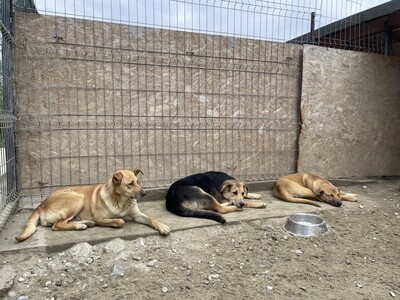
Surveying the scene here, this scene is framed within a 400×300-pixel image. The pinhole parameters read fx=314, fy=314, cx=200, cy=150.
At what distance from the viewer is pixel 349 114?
22.5 feet

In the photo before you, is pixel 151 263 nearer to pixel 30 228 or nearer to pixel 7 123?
pixel 30 228

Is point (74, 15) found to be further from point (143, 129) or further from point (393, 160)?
Answer: point (393, 160)

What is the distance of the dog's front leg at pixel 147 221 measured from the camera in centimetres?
375

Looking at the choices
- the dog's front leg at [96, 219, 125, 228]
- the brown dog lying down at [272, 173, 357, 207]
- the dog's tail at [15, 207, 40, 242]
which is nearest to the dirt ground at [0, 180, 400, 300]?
the dog's tail at [15, 207, 40, 242]

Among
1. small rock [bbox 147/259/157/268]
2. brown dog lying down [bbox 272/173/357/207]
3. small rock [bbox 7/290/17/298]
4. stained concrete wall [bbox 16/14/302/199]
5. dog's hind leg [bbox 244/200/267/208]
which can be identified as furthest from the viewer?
brown dog lying down [bbox 272/173/357/207]

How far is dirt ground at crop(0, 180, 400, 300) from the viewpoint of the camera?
271 centimetres

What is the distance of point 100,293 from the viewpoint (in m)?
2.64

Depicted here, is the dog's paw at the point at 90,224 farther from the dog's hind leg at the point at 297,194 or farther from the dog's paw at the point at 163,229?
the dog's hind leg at the point at 297,194

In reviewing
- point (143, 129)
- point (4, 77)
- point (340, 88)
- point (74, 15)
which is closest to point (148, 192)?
point (143, 129)

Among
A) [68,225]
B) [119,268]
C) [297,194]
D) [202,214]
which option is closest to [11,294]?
[119,268]

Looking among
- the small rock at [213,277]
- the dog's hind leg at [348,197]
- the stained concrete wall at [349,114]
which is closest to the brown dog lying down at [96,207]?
the small rock at [213,277]

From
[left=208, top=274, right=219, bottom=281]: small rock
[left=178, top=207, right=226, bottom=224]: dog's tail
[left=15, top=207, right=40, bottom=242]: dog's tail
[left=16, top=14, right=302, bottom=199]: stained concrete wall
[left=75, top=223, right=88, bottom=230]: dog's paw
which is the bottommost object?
[left=208, top=274, right=219, bottom=281]: small rock

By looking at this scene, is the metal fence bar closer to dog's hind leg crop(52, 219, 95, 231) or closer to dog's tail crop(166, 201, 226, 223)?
dog's hind leg crop(52, 219, 95, 231)

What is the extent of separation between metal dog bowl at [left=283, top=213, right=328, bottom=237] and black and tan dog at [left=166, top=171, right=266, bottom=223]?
2.40 feet
